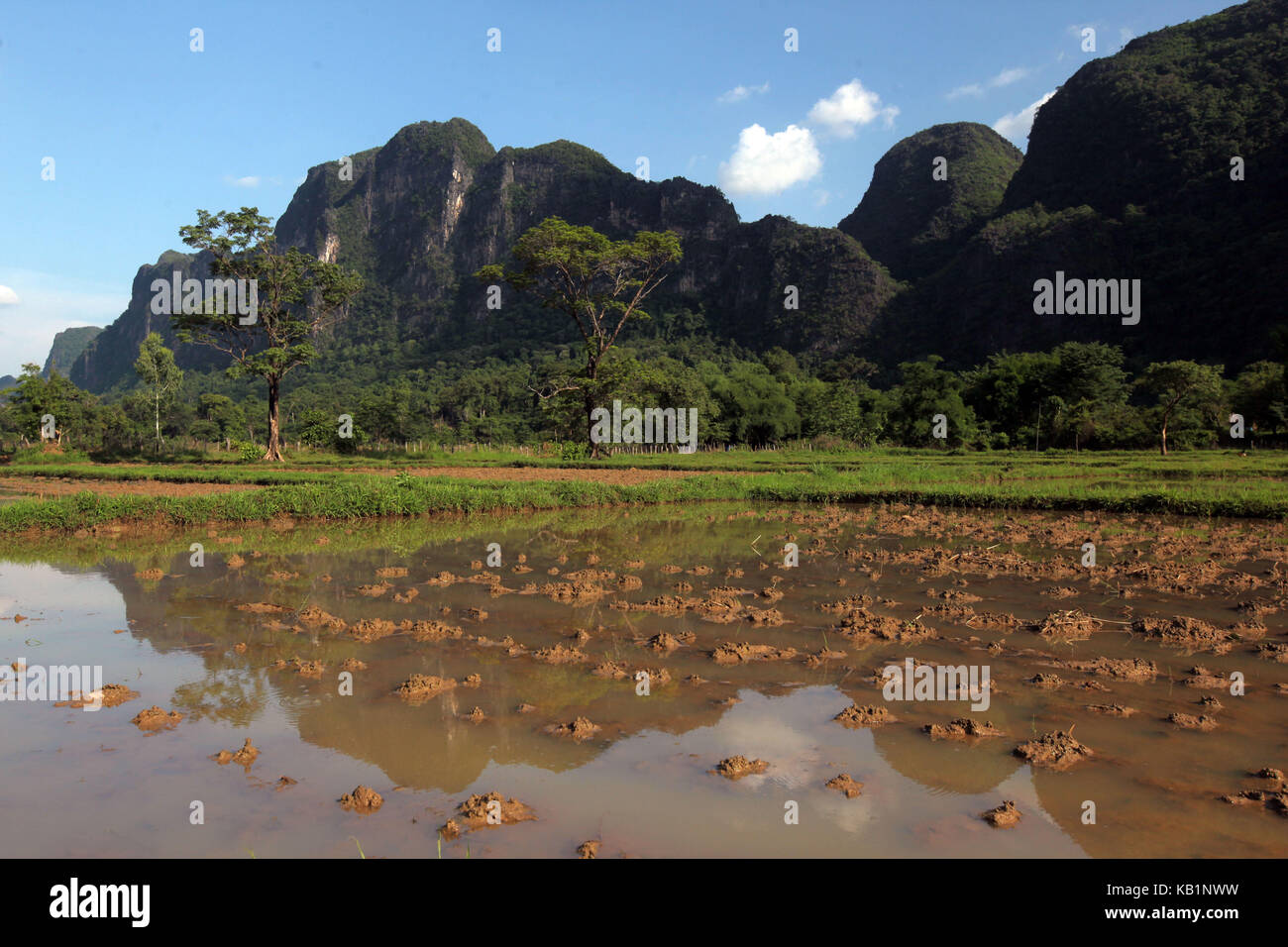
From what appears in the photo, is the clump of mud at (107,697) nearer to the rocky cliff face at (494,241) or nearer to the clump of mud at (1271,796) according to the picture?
the clump of mud at (1271,796)

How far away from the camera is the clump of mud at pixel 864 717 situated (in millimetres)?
5566

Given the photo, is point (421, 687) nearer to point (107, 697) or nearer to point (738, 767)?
point (107, 697)

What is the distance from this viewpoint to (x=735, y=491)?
2138cm

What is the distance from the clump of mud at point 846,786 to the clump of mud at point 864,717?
90 centimetres

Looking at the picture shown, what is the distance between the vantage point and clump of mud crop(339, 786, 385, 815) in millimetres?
4395

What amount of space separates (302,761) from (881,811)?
367 centimetres

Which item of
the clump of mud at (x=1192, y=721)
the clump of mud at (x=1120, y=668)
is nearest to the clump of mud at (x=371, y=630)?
the clump of mud at (x=1120, y=668)

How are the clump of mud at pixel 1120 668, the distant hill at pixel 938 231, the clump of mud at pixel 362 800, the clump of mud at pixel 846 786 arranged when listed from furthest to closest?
the distant hill at pixel 938 231
the clump of mud at pixel 1120 668
the clump of mud at pixel 846 786
the clump of mud at pixel 362 800

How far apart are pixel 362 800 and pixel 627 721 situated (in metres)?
1.94

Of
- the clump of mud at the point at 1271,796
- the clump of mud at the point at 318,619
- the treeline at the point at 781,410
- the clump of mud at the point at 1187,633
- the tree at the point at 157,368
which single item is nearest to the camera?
the clump of mud at the point at 1271,796

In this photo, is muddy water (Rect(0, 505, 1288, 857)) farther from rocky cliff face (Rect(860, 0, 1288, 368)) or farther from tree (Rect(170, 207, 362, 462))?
rocky cliff face (Rect(860, 0, 1288, 368))

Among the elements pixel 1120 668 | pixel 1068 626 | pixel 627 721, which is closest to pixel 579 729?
pixel 627 721

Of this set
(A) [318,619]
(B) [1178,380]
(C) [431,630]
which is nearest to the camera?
(C) [431,630]
